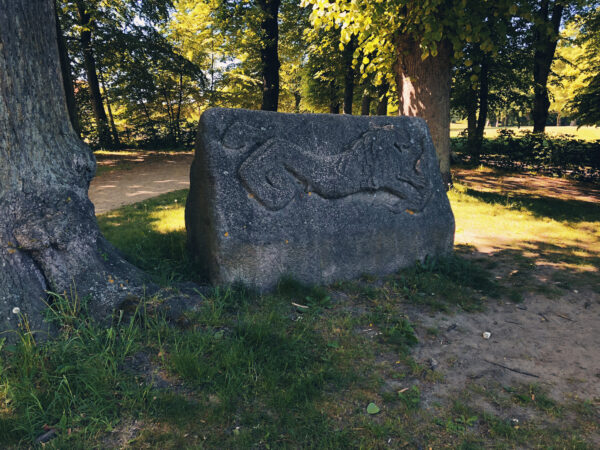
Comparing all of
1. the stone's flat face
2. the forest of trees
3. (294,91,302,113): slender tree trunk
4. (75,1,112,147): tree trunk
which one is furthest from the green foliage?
(294,91,302,113): slender tree trunk

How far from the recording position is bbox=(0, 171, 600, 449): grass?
91.0 inches

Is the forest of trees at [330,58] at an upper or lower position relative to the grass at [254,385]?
upper

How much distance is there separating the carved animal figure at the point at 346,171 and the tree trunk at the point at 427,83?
3661mm

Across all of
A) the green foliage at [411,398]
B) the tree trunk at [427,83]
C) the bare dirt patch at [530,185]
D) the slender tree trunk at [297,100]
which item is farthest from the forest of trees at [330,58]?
the slender tree trunk at [297,100]

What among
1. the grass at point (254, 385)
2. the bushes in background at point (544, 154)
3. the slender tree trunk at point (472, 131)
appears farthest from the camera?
the slender tree trunk at point (472, 131)

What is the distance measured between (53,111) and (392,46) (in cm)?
685

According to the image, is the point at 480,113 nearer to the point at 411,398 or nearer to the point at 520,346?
the point at 520,346

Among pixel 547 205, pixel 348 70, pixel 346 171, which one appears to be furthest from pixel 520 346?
pixel 348 70

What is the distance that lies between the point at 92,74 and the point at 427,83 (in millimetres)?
13987

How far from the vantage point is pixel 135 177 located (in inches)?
467

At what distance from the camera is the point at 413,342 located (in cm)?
349

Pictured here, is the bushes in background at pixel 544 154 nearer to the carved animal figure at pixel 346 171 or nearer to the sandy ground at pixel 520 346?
the sandy ground at pixel 520 346

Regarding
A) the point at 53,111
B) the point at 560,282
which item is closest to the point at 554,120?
the point at 560,282

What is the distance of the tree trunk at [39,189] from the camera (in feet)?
9.35
